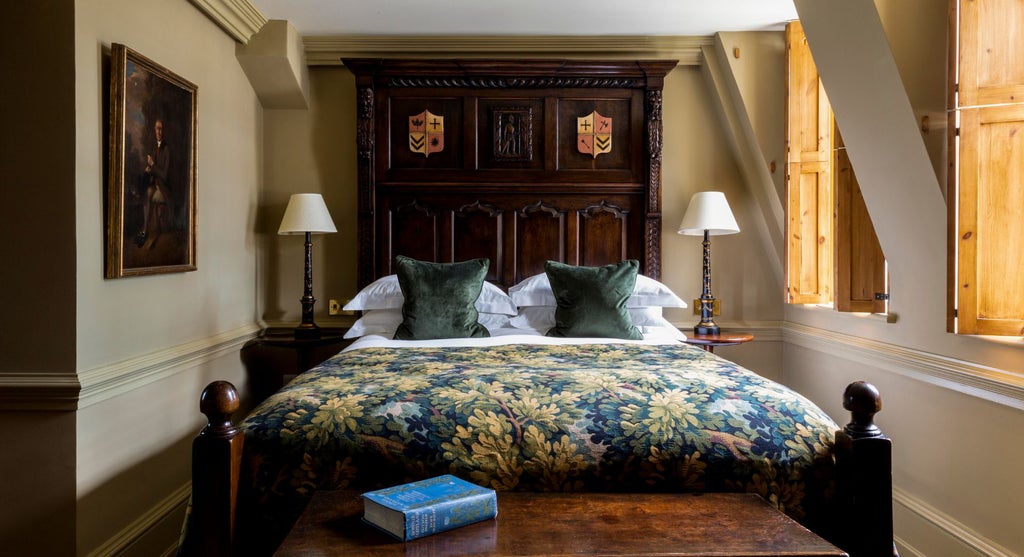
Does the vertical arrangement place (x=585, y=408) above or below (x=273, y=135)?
below

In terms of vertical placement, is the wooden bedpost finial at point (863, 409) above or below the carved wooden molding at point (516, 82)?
below

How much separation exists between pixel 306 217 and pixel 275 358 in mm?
923

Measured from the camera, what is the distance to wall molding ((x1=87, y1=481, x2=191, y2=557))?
242 cm

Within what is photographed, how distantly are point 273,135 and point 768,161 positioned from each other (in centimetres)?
287

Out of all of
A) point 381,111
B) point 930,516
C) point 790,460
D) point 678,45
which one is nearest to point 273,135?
point 381,111

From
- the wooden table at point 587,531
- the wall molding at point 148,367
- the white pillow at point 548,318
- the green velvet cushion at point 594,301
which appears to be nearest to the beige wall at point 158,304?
the wall molding at point 148,367

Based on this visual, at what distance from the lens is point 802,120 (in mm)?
3686

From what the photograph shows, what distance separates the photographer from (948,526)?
2572 millimetres

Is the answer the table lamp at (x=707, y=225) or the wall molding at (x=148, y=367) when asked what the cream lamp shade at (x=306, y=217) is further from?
the table lamp at (x=707, y=225)

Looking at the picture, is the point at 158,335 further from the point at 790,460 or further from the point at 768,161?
the point at 768,161

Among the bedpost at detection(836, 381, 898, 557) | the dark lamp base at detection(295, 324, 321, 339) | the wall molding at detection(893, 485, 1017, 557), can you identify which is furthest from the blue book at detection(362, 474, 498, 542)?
the dark lamp base at detection(295, 324, 321, 339)

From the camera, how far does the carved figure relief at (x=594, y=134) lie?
13.4 feet

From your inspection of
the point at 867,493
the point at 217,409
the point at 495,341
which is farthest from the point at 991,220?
the point at 217,409

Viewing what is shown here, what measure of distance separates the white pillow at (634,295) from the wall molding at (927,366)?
77cm
